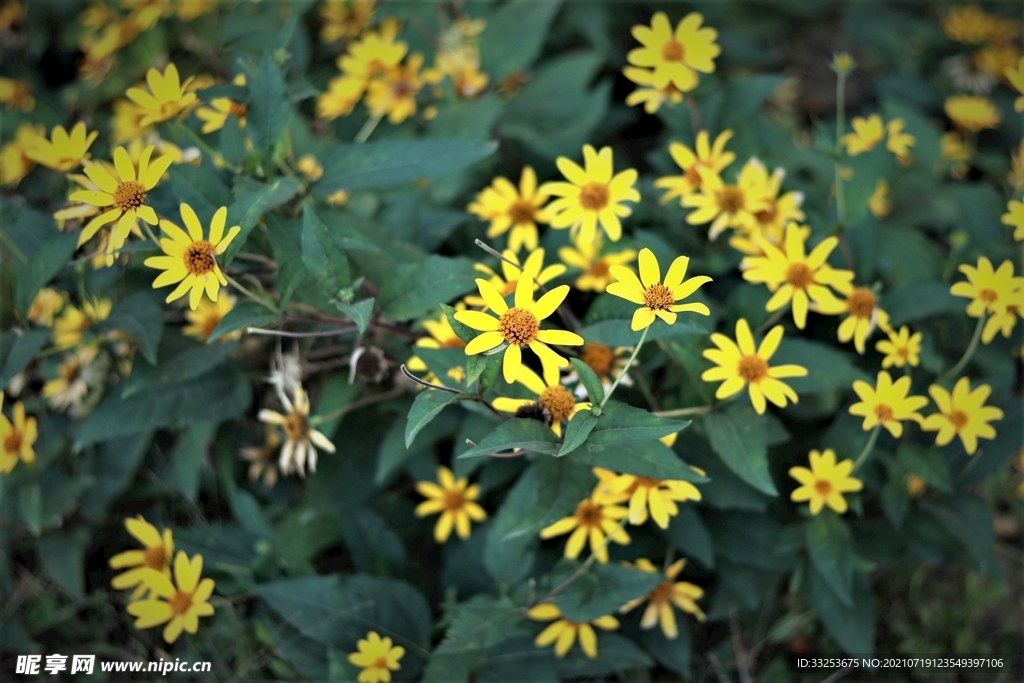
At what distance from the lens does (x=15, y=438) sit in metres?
1.70

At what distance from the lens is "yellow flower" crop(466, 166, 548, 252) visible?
5.73ft

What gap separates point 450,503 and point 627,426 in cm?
68

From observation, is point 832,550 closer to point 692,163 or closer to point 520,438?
point 520,438

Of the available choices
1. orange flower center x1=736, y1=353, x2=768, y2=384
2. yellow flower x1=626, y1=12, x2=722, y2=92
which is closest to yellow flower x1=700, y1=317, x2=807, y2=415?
orange flower center x1=736, y1=353, x2=768, y2=384

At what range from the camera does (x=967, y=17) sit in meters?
2.99

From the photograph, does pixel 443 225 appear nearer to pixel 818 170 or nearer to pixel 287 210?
pixel 287 210

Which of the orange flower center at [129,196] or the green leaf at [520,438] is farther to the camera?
the orange flower center at [129,196]

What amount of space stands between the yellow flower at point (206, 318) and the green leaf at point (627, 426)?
2.88 ft

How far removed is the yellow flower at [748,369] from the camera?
1381 mm

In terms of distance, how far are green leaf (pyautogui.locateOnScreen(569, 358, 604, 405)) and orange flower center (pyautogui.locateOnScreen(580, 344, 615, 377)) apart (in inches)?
11.9

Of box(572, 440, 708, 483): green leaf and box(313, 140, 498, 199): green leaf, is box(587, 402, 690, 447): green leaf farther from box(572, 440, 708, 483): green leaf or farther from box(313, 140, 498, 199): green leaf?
box(313, 140, 498, 199): green leaf

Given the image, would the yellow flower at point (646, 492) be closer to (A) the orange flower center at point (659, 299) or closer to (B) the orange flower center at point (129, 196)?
(A) the orange flower center at point (659, 299)

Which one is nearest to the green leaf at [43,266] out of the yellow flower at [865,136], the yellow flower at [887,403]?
the yellow flower at [887,403]

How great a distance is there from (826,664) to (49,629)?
1.87 meters
